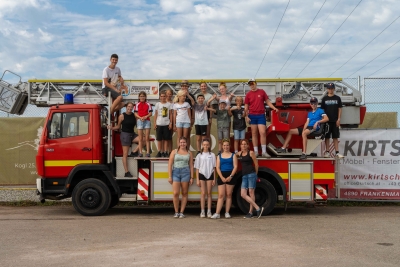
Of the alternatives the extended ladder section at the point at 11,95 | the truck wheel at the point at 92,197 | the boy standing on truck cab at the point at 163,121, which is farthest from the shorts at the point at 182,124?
the extended ladder section at the point at 11,95

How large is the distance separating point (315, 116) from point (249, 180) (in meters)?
2.17

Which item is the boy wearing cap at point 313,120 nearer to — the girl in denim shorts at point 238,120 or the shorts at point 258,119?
the shorts at point 258,119

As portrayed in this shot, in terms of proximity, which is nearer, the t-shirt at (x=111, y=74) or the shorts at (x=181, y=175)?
the shorts at (x=181, y=175)

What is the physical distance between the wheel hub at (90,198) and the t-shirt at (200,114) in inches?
111

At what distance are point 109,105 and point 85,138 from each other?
3.02 feet

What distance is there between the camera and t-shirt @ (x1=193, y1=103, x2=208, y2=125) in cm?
1159

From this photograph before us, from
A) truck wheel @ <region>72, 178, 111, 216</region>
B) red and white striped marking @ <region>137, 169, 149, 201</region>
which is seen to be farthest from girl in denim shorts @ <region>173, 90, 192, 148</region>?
truck wheel @ <region>72, 178, 111, 216</region>

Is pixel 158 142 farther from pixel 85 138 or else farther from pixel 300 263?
pixel 300 263

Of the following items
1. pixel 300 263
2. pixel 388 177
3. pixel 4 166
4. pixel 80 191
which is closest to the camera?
pixel 300 263

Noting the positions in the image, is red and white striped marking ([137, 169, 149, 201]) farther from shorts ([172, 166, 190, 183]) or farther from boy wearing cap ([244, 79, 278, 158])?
boy wearing cap ([244, 79, 278, 158])

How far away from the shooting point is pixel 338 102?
1180 cm

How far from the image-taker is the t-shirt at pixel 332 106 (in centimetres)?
1178

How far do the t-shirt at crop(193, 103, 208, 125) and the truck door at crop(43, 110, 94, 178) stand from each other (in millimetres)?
2378

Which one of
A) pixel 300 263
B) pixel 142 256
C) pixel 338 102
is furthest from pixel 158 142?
pixel 300 263
